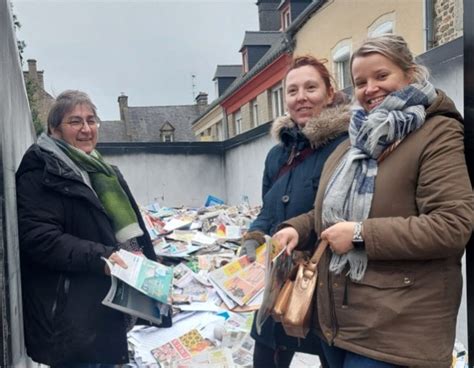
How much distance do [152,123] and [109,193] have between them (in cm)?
3979

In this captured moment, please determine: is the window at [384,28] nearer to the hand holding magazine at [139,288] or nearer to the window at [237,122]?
the hand holding magazine at [139,288]

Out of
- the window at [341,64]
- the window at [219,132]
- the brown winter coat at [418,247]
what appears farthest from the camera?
the window at [219,132]

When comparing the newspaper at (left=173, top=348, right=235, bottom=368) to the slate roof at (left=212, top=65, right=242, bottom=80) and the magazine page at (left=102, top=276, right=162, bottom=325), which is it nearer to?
the magazine page at (left=102, top=276, right=162, bottom=325)

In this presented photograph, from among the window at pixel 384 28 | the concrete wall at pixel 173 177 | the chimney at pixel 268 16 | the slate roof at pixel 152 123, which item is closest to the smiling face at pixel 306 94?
the window at pixel 384 28

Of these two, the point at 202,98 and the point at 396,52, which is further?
the point at 202,98

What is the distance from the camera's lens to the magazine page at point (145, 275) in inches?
69.6

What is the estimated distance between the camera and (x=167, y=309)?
82.9 inches

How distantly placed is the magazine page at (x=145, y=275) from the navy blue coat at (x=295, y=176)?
0.43m

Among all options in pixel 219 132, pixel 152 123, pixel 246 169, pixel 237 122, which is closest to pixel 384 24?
pixel 246 169

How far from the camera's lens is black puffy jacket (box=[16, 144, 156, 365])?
1703 millimetres

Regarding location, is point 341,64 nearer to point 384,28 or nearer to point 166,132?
point 384,28

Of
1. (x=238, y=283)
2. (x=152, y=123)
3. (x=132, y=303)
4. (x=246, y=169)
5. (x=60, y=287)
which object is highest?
(x=152, y=123)

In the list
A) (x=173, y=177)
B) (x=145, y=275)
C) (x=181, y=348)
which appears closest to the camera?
(x=145, y=275)

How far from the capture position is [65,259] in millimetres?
A: 1693
